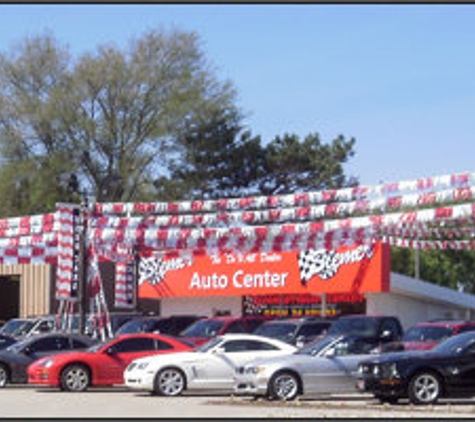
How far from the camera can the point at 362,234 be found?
Result: 30.6 metres

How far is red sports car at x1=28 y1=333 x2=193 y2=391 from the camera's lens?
23.9 metres

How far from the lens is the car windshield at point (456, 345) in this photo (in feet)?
64.2

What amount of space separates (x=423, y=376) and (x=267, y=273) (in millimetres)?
20968

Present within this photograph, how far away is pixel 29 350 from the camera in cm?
2619

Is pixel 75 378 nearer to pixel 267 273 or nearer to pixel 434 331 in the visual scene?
pixel 434 331

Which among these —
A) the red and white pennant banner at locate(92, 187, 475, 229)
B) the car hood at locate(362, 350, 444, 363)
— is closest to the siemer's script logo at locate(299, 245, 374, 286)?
the red and white pennant banner at locate(92, 187, 475, 229)

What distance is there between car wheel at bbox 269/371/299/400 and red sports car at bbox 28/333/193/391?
→ 4244 millimetres

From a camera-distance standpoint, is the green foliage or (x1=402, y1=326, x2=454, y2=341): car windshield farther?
the green foliage

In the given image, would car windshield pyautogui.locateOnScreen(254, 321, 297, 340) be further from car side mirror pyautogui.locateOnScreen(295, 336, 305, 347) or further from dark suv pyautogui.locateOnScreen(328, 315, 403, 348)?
dark suv pyautogui.locateOnScreen(328, 315, 403, 348)

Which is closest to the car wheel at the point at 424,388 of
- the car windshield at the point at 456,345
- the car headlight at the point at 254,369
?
the car windshield at the point at 456,345

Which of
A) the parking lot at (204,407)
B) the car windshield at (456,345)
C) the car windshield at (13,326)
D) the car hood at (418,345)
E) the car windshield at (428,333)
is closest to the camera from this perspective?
the parking lot at (204,407)

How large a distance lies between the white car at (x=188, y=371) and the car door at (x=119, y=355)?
130 cm

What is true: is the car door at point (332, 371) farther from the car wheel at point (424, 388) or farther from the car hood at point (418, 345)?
the car hood at point (418, 345)

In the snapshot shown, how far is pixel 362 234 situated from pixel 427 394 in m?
11.9
